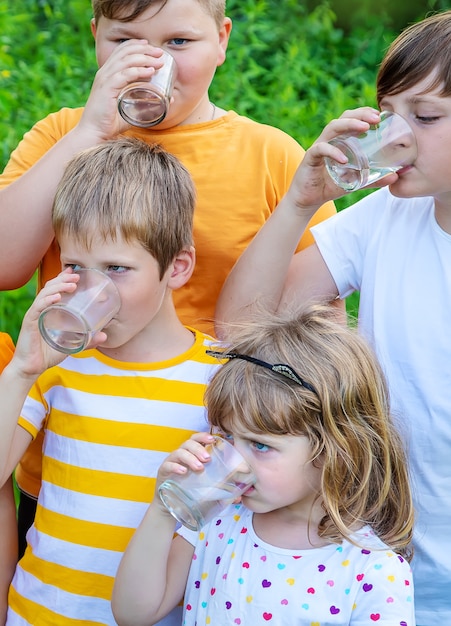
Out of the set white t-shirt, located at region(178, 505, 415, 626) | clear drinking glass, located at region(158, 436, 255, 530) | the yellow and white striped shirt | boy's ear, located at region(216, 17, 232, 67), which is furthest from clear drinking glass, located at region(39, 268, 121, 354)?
boy's ear, located at region(216, 17, 232, 67)

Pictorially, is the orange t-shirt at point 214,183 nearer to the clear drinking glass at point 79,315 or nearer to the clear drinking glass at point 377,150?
the clear drinking glass at point 377,150

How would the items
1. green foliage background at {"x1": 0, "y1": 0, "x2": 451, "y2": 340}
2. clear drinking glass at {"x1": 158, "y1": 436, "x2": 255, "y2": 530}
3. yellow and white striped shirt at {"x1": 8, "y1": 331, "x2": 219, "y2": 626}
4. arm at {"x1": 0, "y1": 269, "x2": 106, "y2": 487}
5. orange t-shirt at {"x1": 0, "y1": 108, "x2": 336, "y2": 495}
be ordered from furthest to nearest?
green foliage background at {"x1": 0, "y1": 0, "x2": 451, "y2": 340} → orange t-shirt at {"x1": 0, "y1": 108, "x2": 336, "y2": 495} → yellow and white striped shirt at {"x1": 8, "y1": 331, "x2": 219, "y2": 626} → arm at {"x1": 0, "y1": 269, "x2": 106, "y2": 487} → clear drinking glass at {"x1": 158, "y1": 436, "x2": 255, "y2": 530}

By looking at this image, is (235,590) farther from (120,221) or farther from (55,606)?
(120,221)

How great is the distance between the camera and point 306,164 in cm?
239

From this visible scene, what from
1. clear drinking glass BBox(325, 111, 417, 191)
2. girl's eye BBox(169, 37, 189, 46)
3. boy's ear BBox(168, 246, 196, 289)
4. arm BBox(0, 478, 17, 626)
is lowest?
arm BBox(0, 478, 17, 626)

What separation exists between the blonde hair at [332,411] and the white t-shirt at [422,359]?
12 centimetres

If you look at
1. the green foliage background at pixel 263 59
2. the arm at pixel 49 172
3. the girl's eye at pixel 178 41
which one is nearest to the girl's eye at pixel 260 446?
the arm at pixel 49 172

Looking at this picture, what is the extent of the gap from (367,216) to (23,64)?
3596 mm

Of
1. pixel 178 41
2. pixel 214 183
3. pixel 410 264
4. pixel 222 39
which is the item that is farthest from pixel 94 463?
pixel 222 39

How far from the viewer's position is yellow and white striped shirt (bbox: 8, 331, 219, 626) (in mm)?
2322

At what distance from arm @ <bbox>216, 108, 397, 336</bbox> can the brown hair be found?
5.1 inches

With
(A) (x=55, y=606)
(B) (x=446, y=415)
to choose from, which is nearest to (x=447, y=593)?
(B) (x=446, y=415)

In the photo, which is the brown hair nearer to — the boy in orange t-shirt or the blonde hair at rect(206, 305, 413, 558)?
the blonde hair at rect(206, 305, 413, 558)

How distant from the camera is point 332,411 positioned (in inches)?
83.8
